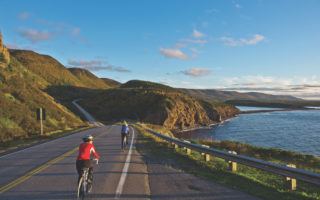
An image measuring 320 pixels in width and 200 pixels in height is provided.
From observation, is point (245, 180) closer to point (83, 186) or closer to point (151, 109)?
point (83, 186)

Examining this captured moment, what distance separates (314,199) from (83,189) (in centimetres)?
587

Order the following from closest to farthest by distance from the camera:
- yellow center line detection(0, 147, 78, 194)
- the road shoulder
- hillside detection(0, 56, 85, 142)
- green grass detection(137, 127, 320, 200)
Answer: the road shoulder, green grass detection(137, 127, 320, 200), yellow center line detection(0, 147, 78, 194), hillside detection(0, 56, 85, 142)

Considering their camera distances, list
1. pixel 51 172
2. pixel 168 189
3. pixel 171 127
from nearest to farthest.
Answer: pixel 168 189 < pixel 51 172 < pixel 171 127

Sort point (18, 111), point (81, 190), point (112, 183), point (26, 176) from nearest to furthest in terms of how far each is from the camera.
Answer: point (81, 190) → point (112, 183) → point (26, 176) → point (18, 111)

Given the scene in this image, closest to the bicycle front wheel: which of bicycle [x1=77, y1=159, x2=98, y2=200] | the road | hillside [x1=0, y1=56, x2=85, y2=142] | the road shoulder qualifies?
bicycle [x1=77, y1=159, x2=98, y2=200]

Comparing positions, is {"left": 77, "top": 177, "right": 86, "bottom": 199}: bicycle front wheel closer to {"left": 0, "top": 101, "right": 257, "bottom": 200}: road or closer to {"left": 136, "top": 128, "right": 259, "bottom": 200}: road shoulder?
{"left": 0, "top": 101, "right": 257, "bottom": 200}: road

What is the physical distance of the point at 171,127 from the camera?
9938 cm

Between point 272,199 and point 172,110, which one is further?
point 172,110

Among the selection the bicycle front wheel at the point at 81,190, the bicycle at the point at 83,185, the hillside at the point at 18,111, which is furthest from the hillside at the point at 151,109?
the bicycle front wheel at the point at 81,190

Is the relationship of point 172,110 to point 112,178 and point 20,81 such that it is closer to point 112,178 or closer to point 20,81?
point 20,81

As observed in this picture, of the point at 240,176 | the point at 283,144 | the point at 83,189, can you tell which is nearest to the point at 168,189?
the point at 83,189

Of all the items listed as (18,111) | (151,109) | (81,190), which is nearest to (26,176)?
(81,190)

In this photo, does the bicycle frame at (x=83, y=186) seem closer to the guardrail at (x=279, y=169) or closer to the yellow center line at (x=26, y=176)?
the yellow center line at (x=26, y=176)

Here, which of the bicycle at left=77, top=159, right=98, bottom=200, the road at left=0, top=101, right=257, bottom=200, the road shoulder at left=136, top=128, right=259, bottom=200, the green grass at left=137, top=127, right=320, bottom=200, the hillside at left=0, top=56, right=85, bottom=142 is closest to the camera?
the bicycle at left=77, top=159, right=98, bottom=200
